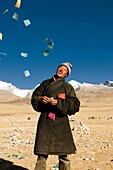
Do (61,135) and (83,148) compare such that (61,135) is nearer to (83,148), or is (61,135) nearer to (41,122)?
(41,122)

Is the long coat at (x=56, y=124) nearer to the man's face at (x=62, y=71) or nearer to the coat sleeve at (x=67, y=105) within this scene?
the coat sleeve at (x=67, y=105)

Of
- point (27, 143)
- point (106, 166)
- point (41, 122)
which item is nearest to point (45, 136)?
point (41, 122)

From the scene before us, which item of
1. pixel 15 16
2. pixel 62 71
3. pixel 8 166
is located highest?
pixel 15 16

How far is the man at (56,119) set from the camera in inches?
246

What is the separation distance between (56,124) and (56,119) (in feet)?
0.32

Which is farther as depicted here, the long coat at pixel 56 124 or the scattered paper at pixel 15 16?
the scattered paper at pixel 15 16

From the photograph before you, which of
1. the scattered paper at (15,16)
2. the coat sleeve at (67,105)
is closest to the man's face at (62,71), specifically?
the coat sleeve at (67,105)

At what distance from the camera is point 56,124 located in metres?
6.32

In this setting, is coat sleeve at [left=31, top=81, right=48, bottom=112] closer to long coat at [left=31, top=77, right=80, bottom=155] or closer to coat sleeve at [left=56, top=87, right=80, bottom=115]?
long coat at [left=31, top=77, right=80, bottom=155]

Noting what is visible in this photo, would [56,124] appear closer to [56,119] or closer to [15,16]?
[56,119]

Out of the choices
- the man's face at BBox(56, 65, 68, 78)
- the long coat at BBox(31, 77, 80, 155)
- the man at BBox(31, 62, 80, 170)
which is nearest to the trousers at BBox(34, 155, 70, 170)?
the man at BBox(31, 62, 80, 170)

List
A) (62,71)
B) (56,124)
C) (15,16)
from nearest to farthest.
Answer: (56,124) → (62,71) → (15,16)

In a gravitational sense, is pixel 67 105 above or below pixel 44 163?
above

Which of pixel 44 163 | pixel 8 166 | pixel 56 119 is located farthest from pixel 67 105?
pixel 8 166
